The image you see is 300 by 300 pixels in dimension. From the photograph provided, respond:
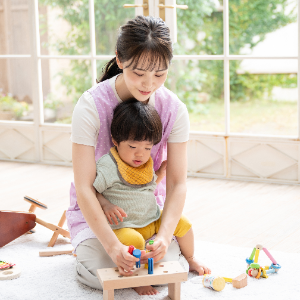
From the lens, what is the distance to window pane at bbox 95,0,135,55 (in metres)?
4.95

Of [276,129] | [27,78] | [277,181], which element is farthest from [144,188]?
[276,129]

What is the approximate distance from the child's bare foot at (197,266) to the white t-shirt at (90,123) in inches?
18.6

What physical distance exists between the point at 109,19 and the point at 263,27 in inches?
105

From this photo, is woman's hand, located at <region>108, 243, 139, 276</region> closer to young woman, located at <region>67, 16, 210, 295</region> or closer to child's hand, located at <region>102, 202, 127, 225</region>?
young woman, located at <region>67, 16, 210, 295</region>

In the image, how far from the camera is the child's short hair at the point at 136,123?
1.68m

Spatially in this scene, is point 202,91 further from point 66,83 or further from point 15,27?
point 15,27

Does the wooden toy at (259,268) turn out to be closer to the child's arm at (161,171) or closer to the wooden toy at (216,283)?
the wooden toy at (216,283)

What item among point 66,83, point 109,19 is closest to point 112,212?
point 109,19

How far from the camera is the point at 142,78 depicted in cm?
158

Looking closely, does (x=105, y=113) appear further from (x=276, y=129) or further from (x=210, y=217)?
(x=276, y=129)

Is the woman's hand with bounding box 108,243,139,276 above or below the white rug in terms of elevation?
above

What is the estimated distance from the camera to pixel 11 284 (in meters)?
1.81

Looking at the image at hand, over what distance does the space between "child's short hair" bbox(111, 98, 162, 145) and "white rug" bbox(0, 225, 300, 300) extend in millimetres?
539

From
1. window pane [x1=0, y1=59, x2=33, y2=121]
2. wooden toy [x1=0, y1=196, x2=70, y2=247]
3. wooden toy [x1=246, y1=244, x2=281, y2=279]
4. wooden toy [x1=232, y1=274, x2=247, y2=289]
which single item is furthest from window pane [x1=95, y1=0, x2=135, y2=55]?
wooden toy [x1=232, y1=274, x2=247, y2=289]
